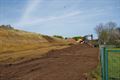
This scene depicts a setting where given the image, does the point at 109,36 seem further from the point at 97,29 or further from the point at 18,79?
the point at 18,79

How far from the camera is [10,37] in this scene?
36.4 m

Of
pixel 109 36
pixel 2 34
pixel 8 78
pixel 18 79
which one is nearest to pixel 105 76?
pixel 18 79

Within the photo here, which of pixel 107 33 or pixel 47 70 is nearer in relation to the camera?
pixel 47 70

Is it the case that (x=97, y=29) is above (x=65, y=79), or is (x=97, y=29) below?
above

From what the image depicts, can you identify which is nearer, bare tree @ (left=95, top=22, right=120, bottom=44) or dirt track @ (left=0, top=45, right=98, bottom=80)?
dirt track @ (left=0, top=45, right=98, bottom=80)

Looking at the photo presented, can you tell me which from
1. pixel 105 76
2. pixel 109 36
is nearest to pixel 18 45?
pixel 105 76

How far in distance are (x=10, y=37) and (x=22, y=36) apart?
16.2 feet

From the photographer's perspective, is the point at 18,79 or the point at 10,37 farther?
the point at 10,37

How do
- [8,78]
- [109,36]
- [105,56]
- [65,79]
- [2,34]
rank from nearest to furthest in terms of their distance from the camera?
[105,56] → [65,79] → [8,78] → [2,34] → [109,36]

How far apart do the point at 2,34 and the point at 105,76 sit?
27.7 metres

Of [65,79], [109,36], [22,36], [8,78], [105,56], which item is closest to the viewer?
[105,56]

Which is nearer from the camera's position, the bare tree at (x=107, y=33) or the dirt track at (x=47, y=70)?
the dirt track at (x=47, y=70)

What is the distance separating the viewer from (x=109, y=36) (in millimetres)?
114125

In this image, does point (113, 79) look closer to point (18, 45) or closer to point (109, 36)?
point (18, 45)
